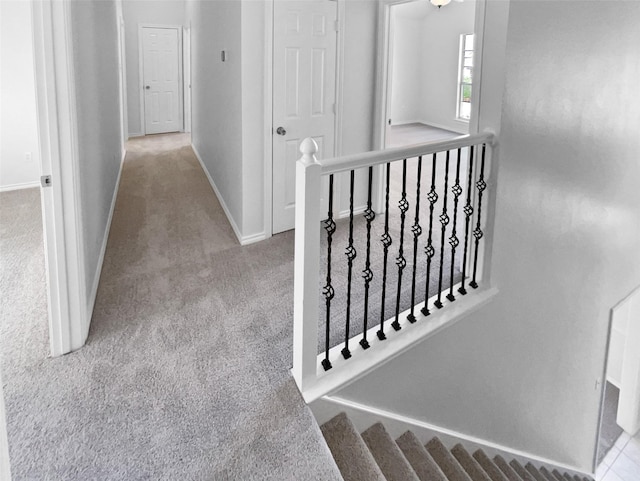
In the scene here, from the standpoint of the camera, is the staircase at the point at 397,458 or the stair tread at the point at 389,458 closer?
the staircase at the point at 397,458

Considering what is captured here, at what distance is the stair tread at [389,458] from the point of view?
260 cm

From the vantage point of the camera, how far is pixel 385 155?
8.29 feet

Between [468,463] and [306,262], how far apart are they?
6.63ft

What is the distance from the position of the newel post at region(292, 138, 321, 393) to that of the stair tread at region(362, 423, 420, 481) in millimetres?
525

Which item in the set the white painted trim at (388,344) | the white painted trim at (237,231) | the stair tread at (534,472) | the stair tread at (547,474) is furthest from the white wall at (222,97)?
the stair tread at (547,474)

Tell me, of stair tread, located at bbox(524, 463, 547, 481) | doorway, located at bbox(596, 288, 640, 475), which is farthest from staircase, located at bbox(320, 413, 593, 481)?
doorway, located at bbox(596, 288, 640, 475)

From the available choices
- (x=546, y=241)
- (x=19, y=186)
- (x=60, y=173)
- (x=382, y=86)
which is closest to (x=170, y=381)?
(x=60, y=173)

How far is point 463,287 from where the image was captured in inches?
134

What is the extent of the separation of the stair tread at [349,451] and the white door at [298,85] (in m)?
2.26

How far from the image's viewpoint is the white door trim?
238 centimetres

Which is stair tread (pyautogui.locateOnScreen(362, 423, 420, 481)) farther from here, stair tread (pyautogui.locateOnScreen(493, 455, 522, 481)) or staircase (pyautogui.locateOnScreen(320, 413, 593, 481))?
stair tread (pyautogui.locateOnScreen(493, 455, 522, 481))

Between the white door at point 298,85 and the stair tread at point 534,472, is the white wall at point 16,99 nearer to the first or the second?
the white door at point 298,85

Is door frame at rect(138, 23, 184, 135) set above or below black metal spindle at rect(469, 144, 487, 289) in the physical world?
above

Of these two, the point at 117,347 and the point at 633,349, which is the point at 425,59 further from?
the point at 117,347
